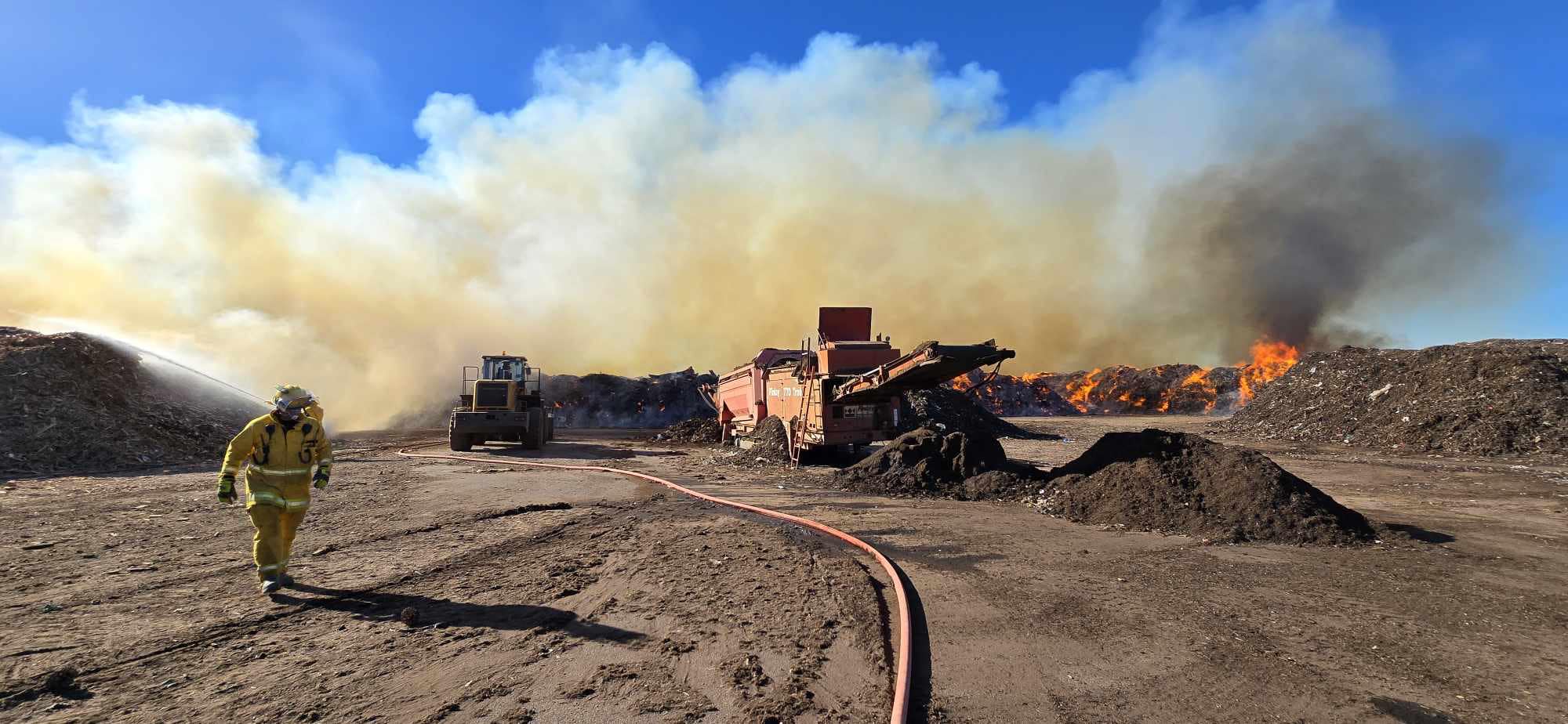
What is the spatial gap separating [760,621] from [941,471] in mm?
6299

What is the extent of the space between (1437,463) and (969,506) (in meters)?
10.8

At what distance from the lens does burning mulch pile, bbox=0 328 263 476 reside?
12.5m

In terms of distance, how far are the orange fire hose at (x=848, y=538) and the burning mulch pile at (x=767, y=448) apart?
255 cm

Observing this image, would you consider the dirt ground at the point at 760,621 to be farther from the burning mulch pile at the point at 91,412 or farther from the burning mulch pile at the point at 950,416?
the burning mulch pile at the point at 950,416

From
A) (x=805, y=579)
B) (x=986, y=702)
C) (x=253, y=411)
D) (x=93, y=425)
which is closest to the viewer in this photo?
(x=986, y=702)

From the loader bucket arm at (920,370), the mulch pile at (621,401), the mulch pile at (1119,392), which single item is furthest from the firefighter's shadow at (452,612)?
the mulch pile at (1119,392)

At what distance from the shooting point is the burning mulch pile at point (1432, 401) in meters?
13.8

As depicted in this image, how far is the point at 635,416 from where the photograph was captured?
111ft

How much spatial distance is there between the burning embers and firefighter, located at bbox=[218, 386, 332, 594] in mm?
32370

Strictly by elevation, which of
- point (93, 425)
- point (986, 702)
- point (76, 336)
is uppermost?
point (76, 336)

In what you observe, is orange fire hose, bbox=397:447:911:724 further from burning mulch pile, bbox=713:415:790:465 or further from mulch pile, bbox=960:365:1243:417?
mulch pile, bbox=960:365:1243:417

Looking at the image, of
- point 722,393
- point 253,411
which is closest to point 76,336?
point 253,411

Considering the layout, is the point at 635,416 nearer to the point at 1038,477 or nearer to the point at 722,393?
the point at 722,393

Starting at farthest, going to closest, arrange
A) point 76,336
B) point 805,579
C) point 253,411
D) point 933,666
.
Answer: point 253,411 → point 76,336 → point 805,579 → point 933,666
